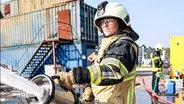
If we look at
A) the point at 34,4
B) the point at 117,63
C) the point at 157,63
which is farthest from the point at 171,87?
the point at 34,4

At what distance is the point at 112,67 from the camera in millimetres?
1358

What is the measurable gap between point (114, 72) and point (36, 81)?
0.44 m

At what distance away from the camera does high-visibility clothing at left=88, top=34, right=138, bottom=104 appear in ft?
4.42

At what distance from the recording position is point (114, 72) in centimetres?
136

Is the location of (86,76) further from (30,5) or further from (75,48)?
(30,5)

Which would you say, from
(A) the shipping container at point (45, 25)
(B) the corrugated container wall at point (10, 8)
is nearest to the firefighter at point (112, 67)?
(A) the shipping container at point (45, 25)

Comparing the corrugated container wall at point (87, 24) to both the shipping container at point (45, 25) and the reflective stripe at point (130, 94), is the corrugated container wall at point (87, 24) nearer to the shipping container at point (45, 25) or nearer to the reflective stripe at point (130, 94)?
the shipping container at point (45, 25)

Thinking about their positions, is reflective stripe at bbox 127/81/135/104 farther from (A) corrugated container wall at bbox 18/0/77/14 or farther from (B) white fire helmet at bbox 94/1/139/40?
(A) corrugated container wall at bbox 18/0/77/14

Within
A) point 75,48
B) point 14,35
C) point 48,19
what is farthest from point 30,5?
point 75,48

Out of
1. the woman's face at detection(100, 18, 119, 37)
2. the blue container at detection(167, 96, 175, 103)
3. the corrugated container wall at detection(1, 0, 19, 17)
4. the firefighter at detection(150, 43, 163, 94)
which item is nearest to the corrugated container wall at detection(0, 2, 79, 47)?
the corrugated container wall at detection(1, 0, 19, 17)

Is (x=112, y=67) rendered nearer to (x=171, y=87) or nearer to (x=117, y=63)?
(x=117, y=63)

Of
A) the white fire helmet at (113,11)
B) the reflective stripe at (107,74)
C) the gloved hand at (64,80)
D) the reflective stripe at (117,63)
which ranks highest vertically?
the white fire helmet at (113,11)

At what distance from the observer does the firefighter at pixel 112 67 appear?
4.40 ft

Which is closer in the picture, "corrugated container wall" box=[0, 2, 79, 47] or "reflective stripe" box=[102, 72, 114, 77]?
"reflective stripe" box=[102, 72, 114, 77]
